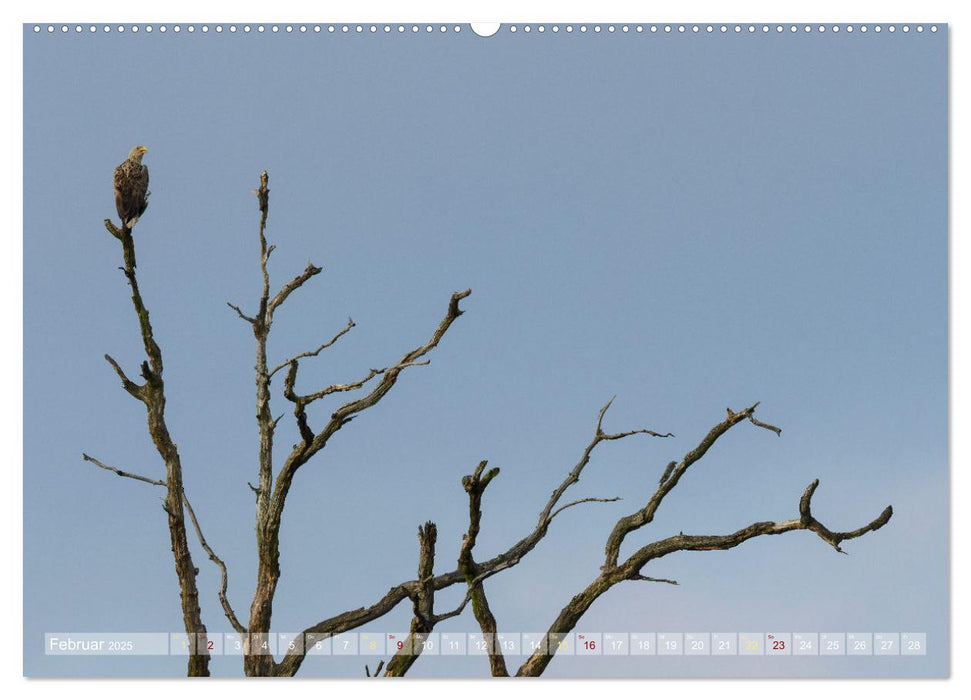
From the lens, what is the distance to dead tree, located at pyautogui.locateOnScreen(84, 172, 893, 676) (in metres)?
5.61

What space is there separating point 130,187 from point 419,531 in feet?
8.83

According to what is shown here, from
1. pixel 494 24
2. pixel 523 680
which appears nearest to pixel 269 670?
pixel 523 680

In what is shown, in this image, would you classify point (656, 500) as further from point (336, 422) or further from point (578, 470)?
point (336, 422)

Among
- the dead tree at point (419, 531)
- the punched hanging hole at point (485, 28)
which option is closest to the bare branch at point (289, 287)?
the dead tree at point (419, 531)

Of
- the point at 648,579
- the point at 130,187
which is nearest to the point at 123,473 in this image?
the point at 130,187

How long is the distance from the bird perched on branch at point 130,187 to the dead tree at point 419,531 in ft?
0.61

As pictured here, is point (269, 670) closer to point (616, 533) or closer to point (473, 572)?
point (473, 572)

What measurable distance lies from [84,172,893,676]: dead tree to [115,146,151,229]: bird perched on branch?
19 cm

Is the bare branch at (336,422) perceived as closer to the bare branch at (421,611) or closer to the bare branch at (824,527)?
the bare branch at (421,611)

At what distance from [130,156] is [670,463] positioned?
373 centimetres

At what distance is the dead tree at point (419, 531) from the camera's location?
5.61 meters

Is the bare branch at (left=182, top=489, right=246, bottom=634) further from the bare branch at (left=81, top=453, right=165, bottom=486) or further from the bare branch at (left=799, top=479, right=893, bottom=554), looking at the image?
the bare branch at (left=799, top=479, right=893, bottom=554)

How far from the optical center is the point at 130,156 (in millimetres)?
5820

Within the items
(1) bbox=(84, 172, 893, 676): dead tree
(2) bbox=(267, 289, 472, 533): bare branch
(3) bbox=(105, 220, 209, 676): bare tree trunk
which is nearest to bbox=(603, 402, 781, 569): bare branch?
(1) bbox=(84, 172, 893, 676): dead tree
